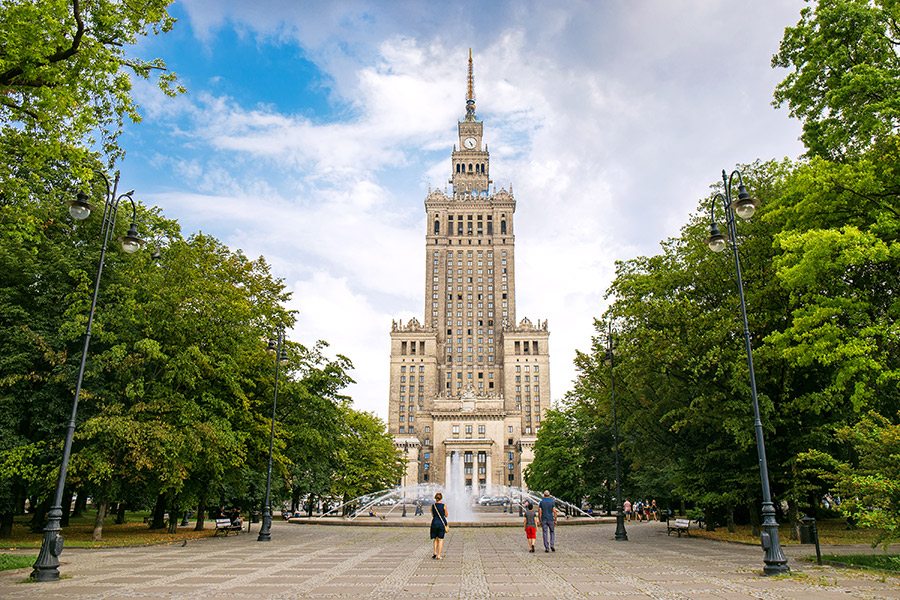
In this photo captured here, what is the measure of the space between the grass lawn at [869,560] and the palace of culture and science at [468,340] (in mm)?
105125

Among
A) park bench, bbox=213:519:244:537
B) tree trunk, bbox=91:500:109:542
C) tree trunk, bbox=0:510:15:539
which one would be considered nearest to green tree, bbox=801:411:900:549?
park bench, bbox=213:519:244:537

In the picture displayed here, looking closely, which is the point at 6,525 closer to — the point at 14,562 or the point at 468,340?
the point at 14,562

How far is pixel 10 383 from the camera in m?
21.3

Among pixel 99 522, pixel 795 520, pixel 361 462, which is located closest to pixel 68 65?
pixel 99 522

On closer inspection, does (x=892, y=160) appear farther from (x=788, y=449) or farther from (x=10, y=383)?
(x=10, y=383)

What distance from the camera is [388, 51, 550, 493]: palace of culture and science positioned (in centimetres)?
12812

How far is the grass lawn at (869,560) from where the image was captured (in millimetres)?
13719

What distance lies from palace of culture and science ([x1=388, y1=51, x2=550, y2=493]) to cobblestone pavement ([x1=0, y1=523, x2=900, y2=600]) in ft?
336

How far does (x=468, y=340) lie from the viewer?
452 ft

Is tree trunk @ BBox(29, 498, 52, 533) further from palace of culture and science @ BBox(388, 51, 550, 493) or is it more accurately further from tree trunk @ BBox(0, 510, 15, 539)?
palace of culture and science @ BBox(388, 51, 550, 493)

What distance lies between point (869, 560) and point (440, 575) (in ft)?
37.1

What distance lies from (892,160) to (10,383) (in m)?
31.7

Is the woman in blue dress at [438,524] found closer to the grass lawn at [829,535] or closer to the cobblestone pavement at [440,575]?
the cobblestone pavement at [440,575]

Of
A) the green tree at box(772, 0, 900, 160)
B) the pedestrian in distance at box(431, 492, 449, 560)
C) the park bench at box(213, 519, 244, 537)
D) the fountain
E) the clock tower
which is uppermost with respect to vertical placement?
the clock tower
